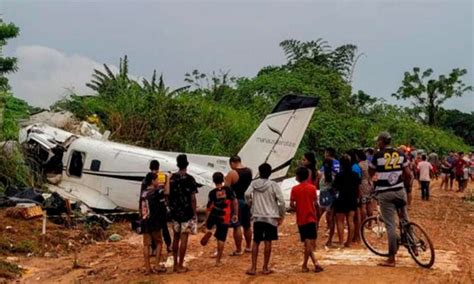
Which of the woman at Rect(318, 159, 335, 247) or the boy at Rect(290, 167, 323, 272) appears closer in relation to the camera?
the boy at Rect(290, 167, 323, 272)

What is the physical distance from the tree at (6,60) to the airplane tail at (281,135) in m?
8.10

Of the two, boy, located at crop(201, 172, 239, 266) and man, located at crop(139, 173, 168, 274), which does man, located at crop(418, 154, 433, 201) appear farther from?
man, located at crop(139, 173, 168, 274)

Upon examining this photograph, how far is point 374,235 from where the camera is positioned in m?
11.1

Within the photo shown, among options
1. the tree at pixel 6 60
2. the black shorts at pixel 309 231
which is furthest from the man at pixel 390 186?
the tree at pixel 6 60

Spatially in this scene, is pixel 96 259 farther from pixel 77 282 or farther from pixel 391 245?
pixel 391 245

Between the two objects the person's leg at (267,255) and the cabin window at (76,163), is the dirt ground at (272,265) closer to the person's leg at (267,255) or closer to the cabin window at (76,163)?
the person's leg at (267,255)

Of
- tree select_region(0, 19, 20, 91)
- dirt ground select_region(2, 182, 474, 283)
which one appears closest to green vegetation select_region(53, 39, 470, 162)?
tree select_region(0, 19, 20, 91)

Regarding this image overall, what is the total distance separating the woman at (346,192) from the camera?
10.6 meters

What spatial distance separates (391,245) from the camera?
8.98 m

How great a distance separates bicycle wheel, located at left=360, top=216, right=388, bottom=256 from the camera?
10045mm

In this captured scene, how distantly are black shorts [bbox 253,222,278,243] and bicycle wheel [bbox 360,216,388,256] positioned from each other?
78.0 inches

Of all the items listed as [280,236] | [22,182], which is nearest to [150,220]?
[280,236]

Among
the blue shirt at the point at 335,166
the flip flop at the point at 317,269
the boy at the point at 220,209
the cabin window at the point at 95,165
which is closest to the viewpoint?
the flip flop at the point at 317,269

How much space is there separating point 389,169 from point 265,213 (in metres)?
1.95
